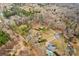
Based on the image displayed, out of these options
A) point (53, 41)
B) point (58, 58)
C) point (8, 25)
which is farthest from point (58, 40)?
point (8, 25)

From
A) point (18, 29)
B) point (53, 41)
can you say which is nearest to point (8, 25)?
point (18, 29)

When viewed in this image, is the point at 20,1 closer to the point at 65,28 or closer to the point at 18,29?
the point at 18,29

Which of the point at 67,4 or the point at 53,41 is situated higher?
the point at 67,4

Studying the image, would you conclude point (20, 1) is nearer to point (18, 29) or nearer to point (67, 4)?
point (18, 29)

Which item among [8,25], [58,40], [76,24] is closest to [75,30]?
[76,24]

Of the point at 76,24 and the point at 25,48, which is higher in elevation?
the point at 76,24

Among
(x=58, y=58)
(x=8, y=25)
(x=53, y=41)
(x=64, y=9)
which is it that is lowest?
(x=58, y=58)

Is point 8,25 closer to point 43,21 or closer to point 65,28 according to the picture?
point 43,21
